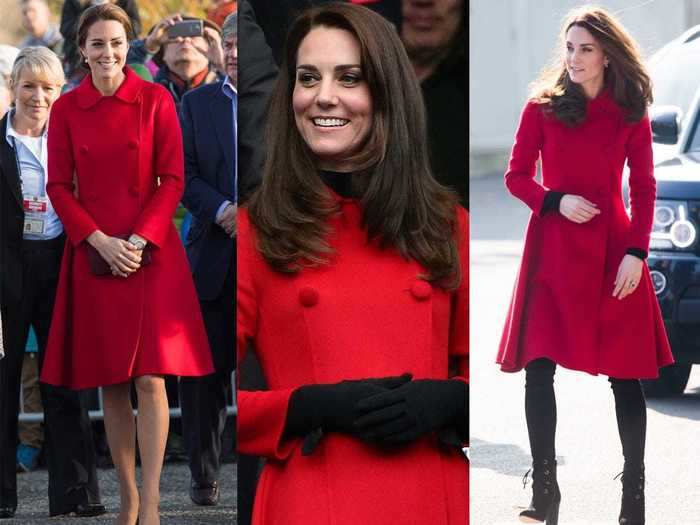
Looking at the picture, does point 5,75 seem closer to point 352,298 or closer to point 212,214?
point 212,214

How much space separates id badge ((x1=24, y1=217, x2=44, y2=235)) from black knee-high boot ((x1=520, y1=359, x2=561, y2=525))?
168 centimetres

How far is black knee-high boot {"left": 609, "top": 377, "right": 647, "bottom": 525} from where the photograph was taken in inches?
174

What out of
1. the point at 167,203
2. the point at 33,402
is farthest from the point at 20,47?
the point at 33,402

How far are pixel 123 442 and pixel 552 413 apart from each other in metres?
1.41

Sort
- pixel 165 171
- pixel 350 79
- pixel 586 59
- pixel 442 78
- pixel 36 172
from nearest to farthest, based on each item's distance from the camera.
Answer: pixel 350 79 < pixel 442 78 < pixel 586 59 < pixel 165 171 < pixel 36 172

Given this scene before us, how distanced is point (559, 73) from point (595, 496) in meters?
1.37

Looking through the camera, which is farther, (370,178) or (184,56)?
(184,56)

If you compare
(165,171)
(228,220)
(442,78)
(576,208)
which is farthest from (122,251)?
(576,208)

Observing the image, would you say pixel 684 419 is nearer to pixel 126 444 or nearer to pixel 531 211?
pixel 531 211

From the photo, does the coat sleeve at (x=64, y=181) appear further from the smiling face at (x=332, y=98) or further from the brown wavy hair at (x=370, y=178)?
the smiling face at (x=332, y=98)

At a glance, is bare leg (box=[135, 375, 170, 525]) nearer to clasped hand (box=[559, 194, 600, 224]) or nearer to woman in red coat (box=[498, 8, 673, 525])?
woman in red coat (box=[498, 8, 673, 525])

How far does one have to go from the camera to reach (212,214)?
459 cm

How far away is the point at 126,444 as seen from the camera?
4492 millimetres

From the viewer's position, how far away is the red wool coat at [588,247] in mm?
4348
